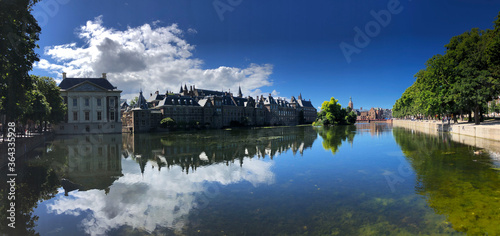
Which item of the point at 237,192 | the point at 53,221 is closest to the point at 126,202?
the point at 53,221

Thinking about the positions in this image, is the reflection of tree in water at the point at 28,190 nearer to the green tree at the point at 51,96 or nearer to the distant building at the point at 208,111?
the green tree at the point at 51,96

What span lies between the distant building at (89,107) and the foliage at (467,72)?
71.0m

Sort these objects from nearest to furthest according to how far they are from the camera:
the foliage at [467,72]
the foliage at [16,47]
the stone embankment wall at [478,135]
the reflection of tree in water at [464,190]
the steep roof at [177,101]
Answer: the reflection of tree in water at [464,190], the foliage at [16,47], the stone embankment wall at [478,135], the foliage at [467,72], the steep roof at [177,101]

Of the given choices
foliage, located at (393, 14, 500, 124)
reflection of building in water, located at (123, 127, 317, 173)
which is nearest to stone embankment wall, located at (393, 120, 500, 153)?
foliage, located at (393, 14, 500, 124)

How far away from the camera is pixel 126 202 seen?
971cm

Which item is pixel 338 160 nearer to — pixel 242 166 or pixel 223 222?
pixel 242 166

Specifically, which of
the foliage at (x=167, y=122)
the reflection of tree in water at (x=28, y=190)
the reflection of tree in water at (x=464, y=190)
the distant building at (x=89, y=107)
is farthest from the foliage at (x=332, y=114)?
the reflection of tree in water at (x=28, y=190)

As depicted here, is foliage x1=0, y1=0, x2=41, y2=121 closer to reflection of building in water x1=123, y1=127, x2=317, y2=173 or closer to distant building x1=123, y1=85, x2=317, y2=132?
reflection of building in water x1=123, y1=127, x2=317, y2=173

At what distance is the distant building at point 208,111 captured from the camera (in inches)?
2687

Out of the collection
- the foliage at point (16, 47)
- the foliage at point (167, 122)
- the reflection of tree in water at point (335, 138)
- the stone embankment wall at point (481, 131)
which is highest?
the foliage at point (16, 47)

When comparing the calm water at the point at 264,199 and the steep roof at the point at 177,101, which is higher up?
the steep roof at the point at 177,101

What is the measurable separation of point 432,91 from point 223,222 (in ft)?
172

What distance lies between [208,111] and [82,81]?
37.2m

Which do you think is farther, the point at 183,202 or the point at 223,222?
the point at 183,202
